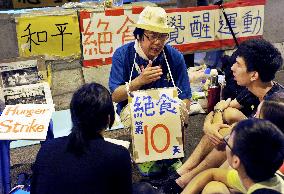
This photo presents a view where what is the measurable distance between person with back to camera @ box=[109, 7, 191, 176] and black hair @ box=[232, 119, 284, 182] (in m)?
1.74

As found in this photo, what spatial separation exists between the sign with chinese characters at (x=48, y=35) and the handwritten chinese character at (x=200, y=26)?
1943 millimetres

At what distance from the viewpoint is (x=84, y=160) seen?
260cm

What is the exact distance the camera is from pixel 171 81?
468 centimetres

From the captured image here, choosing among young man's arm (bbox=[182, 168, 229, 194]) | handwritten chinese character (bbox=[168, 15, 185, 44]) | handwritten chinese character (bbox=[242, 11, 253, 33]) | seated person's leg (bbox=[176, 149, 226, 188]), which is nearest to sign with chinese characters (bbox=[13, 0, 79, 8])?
handwritten chinese character (bbox=[168, 15, 185, 44])

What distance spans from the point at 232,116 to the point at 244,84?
0.42 m

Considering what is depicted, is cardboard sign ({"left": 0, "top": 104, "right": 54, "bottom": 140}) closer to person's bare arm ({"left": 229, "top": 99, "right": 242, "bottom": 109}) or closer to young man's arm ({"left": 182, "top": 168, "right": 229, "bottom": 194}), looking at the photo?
young man's arm ({"left": 182, "top": 168, "right": 229, "bottom": 194})

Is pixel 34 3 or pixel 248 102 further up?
pixel 34 3

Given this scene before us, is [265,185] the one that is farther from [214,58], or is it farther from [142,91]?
[214,58]

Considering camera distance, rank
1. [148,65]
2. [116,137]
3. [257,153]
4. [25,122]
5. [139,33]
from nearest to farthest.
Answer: [257,153], [25,122], [148,65], [139,33], [116,137]

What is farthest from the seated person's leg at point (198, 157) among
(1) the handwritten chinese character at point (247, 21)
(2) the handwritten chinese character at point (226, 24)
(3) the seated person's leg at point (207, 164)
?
(1) the handwritten chinese character at point (247, 21)

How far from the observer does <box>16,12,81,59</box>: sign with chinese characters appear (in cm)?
571

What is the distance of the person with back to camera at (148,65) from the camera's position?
4.33 metres

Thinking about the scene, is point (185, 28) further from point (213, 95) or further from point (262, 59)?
point (262, 59)

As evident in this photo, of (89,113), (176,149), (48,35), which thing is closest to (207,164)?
(176,149)
